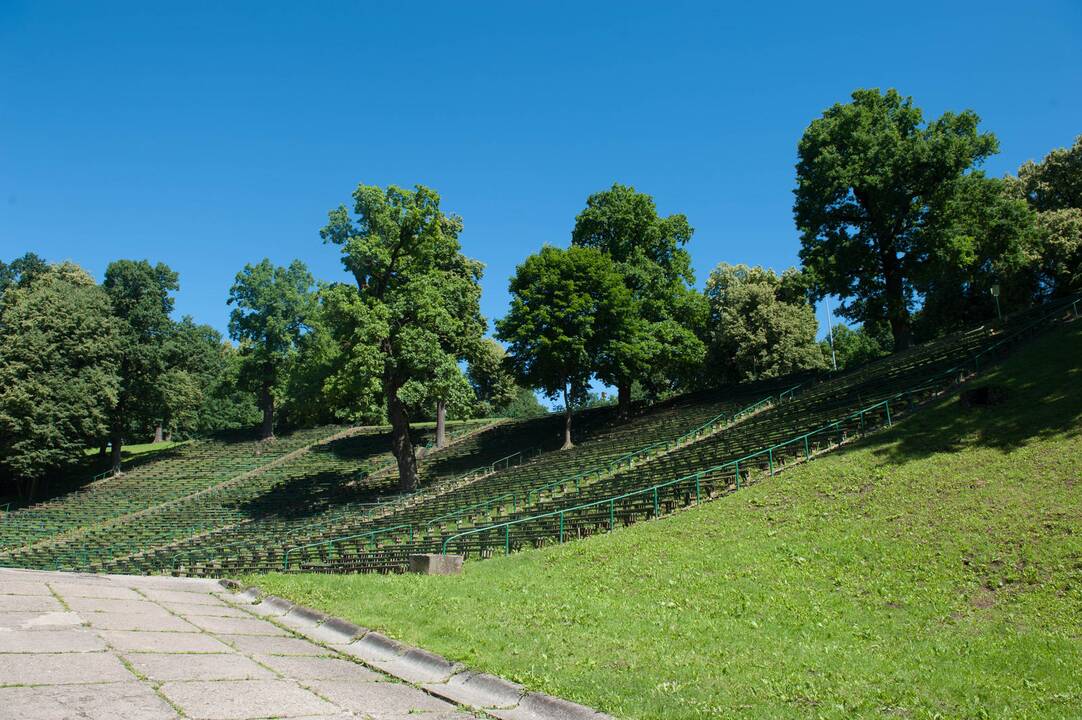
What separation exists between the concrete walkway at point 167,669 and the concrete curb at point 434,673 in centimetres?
26

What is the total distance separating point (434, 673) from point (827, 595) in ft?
23.3

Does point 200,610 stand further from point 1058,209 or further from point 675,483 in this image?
point 1058,209

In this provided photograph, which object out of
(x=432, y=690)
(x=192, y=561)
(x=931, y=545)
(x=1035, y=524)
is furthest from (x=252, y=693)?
(x=192, y=561)

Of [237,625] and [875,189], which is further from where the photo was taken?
[875,189]

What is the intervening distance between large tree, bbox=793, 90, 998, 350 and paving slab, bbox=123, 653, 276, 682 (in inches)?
1404

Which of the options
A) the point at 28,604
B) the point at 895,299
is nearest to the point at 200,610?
the point at 28,604

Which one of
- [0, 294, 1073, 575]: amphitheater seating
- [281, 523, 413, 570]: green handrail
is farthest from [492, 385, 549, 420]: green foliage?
[281, 523, 413, 570]: green handrail

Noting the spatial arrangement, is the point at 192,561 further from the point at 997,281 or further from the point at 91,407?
the point at 997,281

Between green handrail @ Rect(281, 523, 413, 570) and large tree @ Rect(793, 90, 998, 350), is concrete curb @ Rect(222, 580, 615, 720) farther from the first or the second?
large tree @ Rect(793, 90, 998, 350)

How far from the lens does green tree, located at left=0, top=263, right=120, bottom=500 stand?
146 ft

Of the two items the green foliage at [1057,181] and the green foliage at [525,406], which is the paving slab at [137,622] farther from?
the green foliage at [525,406]

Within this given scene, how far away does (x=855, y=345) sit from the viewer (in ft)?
252

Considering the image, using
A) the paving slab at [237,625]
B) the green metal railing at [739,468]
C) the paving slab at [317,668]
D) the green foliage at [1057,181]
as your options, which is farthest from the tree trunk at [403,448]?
the green foliage at [1057,181]

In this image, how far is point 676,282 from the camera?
Result: 4362 cm
